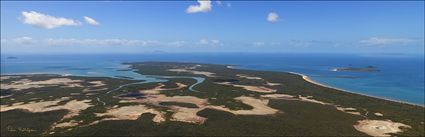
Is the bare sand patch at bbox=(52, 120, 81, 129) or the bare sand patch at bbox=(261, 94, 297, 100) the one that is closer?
the bare sand patch at bbox=(52, 120, 81, 129)

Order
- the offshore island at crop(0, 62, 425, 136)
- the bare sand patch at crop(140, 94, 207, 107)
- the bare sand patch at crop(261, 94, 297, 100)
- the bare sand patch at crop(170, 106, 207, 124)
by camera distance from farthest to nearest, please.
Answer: the bare sand patch at crop(261, 94, 297, 100), the bare sand patch at crop(140, 94, 207, 107), the bare sand patch at crop(170, 106, 207, 124), the offshore island at crop(0, 62, 425, 136)

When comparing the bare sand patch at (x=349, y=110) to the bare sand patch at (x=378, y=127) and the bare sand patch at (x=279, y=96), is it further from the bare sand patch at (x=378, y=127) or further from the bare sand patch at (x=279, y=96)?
the bare sand patch at (x=279, y=96)

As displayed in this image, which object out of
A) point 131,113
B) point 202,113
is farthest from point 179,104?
point 131,113

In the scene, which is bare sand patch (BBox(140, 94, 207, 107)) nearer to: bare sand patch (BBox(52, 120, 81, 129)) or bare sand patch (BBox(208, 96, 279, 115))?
bare sand patch (BBox(208, 96, 279, 115))

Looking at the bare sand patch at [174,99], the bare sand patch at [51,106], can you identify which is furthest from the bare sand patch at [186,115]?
the bare sand patch at [51,106]

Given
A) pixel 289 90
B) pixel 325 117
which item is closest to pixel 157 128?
pixel 325 117

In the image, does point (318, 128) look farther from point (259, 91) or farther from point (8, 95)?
point (8, 95)

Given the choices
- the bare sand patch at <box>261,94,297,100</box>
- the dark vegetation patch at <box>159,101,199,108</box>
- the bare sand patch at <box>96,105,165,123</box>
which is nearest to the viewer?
the bare sand patch at <box>96,105,165,123</box>

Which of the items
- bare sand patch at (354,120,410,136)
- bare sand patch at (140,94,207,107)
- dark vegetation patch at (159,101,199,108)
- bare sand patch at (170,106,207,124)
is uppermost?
bare sand patch at (140,94,207,107)

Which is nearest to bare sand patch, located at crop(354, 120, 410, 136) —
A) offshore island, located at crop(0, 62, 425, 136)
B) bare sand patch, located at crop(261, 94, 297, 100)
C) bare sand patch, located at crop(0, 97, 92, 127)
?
offshore island, located at crop(0, 62, 425, 136)

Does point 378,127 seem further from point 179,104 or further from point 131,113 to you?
point 131,113
